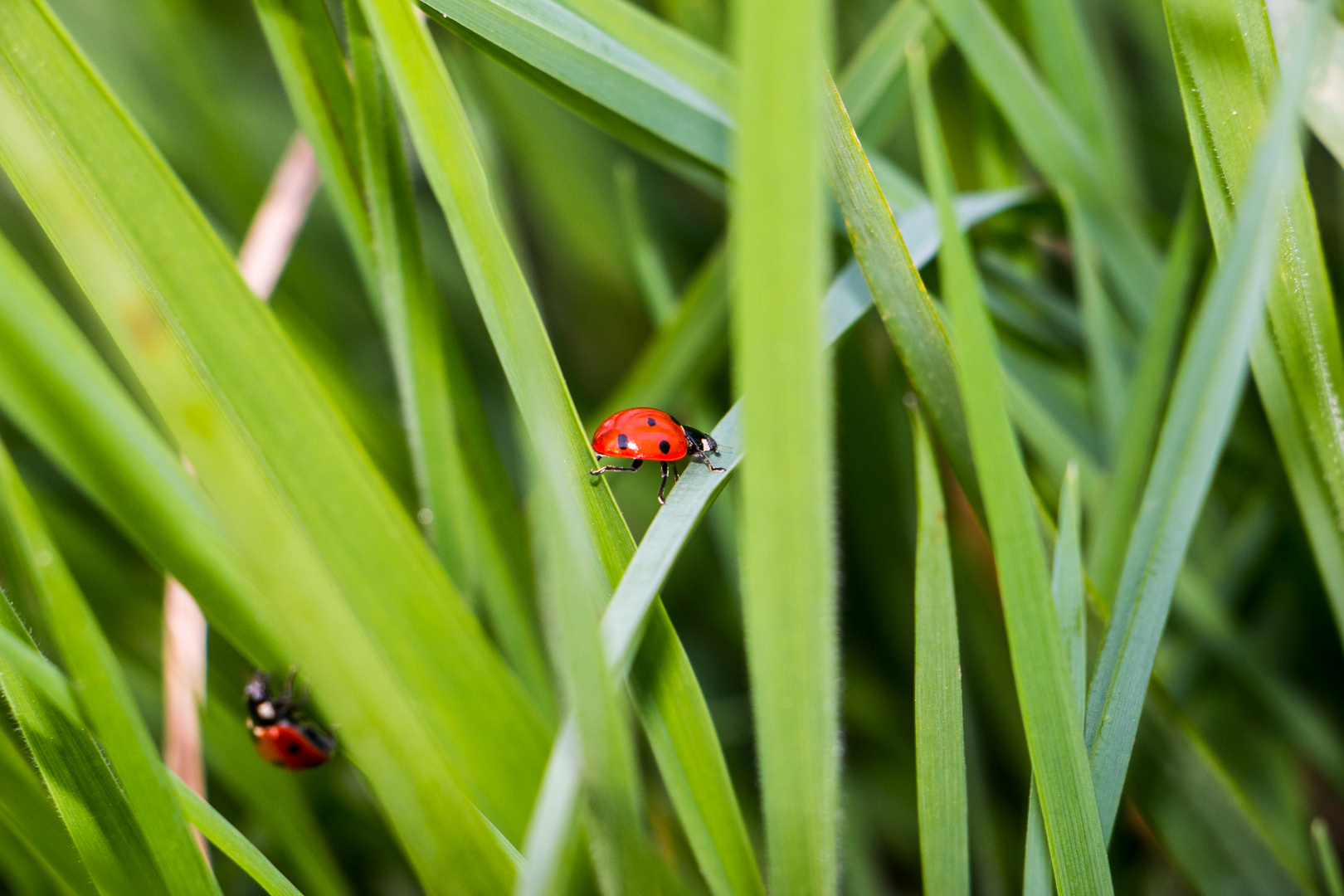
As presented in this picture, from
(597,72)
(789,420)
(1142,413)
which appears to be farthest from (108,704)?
(1142,413)

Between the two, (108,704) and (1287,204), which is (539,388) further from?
(1287,204)

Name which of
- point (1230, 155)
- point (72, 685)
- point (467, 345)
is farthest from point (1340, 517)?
point (467, 345)

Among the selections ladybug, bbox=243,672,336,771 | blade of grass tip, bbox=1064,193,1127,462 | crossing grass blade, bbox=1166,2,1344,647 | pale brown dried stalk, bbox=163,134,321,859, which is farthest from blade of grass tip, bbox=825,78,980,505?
ladybug, bbox=243,672,336,771

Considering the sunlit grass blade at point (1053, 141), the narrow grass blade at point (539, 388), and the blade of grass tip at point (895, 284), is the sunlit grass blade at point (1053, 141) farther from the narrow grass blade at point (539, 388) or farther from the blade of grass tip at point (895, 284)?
the narrow grass blade at point (539, 388)

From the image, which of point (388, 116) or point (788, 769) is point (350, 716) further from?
point (388, 116)

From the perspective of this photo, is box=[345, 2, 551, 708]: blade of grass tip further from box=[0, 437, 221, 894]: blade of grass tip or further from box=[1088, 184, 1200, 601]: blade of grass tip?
box=[1088, 184, 1200, 601]: blade of grass tip

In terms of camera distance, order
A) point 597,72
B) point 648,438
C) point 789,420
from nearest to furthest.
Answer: point 789,420
point 597,72
point 648,438

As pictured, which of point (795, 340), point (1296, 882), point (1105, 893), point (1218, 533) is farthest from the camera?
point (1218, 533)
